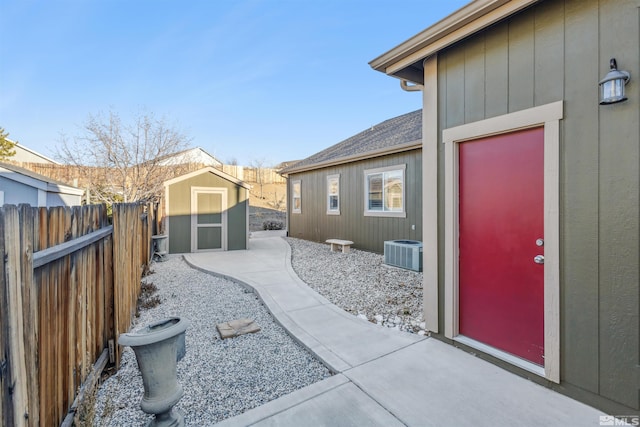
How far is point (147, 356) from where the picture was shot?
5.82ft

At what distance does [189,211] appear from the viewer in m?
8.45

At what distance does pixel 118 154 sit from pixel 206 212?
4542mm

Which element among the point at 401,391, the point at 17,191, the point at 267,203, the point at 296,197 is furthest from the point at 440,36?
the point at 267,203

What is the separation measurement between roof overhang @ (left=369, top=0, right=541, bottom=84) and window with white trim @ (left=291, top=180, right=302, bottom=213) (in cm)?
886

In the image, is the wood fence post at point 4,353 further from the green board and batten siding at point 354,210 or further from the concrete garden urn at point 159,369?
the green board and batten siding at point 354,210

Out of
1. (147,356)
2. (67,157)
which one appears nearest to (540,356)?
(147,356)

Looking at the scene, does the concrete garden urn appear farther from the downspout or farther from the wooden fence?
the downspout

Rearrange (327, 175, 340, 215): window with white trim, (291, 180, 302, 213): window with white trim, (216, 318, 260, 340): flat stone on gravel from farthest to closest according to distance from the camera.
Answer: (291, 180, 302, 213): window with white trim, (327, 175, 340, 215): window with white trim, (216, 318, 260, 340): flat stone on gravel

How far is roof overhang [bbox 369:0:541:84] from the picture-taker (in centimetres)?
244

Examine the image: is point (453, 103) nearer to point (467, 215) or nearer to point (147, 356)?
point (467, 215)

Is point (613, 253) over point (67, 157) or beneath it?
beneath

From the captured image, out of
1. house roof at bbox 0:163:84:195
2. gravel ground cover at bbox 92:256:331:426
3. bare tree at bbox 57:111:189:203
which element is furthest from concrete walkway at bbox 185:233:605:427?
bare tree at bbox 57:111:189:203

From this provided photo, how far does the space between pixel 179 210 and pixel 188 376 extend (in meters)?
6.63

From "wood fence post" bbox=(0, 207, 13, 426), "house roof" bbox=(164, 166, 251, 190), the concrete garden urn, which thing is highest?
"house roof" bbox=(164, 166, 251, 190)
